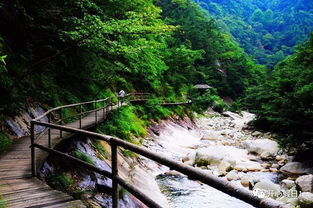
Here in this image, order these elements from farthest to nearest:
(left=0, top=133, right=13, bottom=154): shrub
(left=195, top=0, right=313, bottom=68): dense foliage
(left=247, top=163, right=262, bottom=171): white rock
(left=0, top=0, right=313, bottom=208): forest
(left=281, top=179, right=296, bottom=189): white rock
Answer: (left=195, top=0, right=313, bottom=68): dense foliage, (left=247, top=163, right=262, bottom=171): white rock, (left=281, top=179, right=296, bottom=189): white rock, (left=0, top=133, right=13, bottom=154): shrub, (left=0, top=0, right=313, bottom=208): forest

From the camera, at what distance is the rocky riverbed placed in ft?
30.5

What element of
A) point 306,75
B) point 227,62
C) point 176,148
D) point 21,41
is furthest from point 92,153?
point 227,62

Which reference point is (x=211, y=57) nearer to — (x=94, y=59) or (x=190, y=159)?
(x=190, y=159)

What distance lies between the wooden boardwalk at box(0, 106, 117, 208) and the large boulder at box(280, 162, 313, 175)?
459 inches

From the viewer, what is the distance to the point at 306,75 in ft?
55.4

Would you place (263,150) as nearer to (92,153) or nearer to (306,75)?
(306,75)

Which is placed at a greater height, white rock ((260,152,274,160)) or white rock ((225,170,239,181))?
white rock ((225,170,239,181))

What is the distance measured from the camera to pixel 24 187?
14.9ft

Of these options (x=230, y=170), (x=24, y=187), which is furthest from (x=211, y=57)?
(x=24, y=187)

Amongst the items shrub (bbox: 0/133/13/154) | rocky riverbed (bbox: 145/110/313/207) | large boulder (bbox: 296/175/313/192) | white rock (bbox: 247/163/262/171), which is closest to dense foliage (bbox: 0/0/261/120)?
shrub (bbox: 0/133/13/154)

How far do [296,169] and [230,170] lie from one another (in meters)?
3.25

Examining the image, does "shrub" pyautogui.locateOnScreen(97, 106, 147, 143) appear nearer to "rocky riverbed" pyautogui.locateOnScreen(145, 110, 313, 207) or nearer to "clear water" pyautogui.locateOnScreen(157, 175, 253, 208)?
"rocky riverbed" pyautogui.locateOnScreen(145, 110, 313, 207)

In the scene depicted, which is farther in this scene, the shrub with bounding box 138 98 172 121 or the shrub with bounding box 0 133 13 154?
the shrub with bounding box 138 98 172 121

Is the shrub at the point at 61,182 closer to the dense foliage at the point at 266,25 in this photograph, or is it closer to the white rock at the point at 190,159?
the white rock at the point at 190,159
